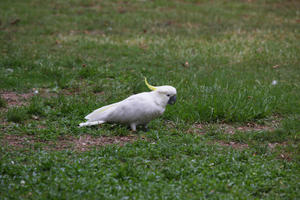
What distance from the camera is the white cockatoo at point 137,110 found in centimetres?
432

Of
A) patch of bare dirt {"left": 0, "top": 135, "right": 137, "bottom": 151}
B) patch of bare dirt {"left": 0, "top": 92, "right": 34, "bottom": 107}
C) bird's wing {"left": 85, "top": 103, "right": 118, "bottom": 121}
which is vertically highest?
bird's wing {"left": 85, "top": 103, "right": 118, "bottom": 121}

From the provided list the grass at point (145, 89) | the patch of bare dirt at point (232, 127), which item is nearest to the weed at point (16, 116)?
the grass at point (145, 89)

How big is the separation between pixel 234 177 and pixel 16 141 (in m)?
A: 2.44

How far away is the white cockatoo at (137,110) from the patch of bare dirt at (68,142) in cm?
20

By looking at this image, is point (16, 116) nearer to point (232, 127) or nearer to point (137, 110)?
point (137, 110)

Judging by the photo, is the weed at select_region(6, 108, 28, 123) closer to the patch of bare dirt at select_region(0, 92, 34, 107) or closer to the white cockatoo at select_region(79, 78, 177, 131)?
the patch of bare dirt at select_region(0, 92, 34, 107)

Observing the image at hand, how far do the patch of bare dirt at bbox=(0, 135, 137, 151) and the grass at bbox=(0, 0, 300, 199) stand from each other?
3 centimetres

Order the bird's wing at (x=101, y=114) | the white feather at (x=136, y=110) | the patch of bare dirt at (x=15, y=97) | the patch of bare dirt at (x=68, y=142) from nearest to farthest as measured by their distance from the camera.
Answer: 1. the patch of bare dirt at (x=68, y=142)
2. the white feather at (x=136, y=110)
3. the bird's wing at (x=101, y=114)
4. the patch of bare dirt at (x=15, y=97)

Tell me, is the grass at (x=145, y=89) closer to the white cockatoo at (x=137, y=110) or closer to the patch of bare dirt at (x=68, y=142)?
the patch of bare dirt at (x=68, y=142)

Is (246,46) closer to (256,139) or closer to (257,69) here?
(257,69)

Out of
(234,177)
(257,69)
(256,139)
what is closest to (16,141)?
(234,177)

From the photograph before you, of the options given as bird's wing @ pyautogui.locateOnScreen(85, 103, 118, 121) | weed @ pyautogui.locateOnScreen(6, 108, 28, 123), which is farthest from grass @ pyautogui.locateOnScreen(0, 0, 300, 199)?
bird's wing @ pyautogui.locateOnScreen(85, 103, 118, 121)

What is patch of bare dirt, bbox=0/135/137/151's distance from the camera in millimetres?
4105

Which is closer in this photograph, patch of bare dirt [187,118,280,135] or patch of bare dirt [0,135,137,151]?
patch of bare dirt [0,135,137,151]
